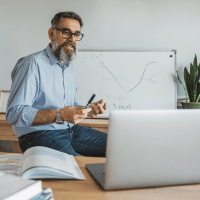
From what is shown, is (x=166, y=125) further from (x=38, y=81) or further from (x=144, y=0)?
(x=144, y=0)

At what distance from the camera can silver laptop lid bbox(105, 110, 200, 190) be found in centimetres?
53

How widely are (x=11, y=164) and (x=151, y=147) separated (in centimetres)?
51

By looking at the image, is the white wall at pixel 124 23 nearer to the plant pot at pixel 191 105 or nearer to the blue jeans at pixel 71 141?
the plant pot at pixel 191 105

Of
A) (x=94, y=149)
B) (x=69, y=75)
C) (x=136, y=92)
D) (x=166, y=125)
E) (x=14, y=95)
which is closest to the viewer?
(x=166, y=125)

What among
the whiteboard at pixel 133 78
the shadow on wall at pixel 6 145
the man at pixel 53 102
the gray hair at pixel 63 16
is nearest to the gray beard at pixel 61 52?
the man at pixel 53 102

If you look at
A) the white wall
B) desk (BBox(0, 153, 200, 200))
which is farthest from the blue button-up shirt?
the white wall

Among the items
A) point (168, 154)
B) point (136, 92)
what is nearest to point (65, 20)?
point (136, 92)

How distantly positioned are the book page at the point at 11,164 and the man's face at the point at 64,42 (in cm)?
92

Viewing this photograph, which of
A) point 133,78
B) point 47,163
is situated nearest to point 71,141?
point 47,163

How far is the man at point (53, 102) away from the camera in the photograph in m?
1.16

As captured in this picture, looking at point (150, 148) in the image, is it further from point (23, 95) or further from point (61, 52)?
point (61, 52)

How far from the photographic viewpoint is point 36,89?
131cm

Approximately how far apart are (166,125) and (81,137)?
99 cm

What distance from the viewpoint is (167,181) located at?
1.93 ft
